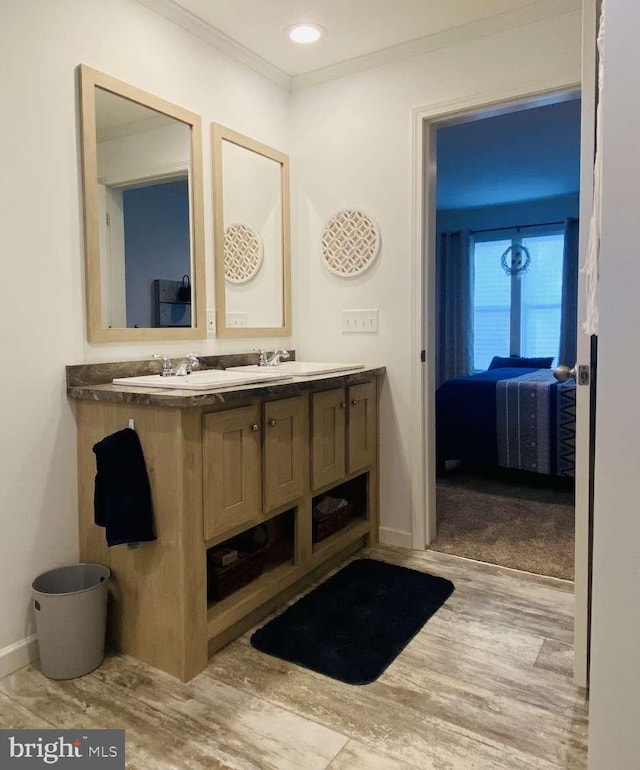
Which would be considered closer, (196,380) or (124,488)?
(124,488)

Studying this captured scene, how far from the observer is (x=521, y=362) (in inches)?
241

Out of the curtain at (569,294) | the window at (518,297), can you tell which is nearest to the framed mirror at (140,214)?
the curtain at (569,294)

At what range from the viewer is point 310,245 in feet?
10.3

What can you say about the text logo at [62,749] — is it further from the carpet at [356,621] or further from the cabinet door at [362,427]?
the cabinet door at [362,427]

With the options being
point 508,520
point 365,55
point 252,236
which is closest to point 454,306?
point 508,520

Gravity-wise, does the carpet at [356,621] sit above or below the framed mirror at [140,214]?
below

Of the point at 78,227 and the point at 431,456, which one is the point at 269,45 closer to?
the point at 78,227

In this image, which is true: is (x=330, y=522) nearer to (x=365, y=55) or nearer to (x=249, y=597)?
(x=249, y=597)

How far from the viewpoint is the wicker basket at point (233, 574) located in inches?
82.4

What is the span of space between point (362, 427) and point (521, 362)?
3.83 metres

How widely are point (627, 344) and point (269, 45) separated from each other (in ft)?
7.93

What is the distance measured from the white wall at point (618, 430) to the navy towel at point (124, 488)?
4.29 feet

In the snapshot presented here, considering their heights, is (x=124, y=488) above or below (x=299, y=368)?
below

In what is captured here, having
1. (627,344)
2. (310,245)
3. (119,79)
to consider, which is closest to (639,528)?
(627,344)
